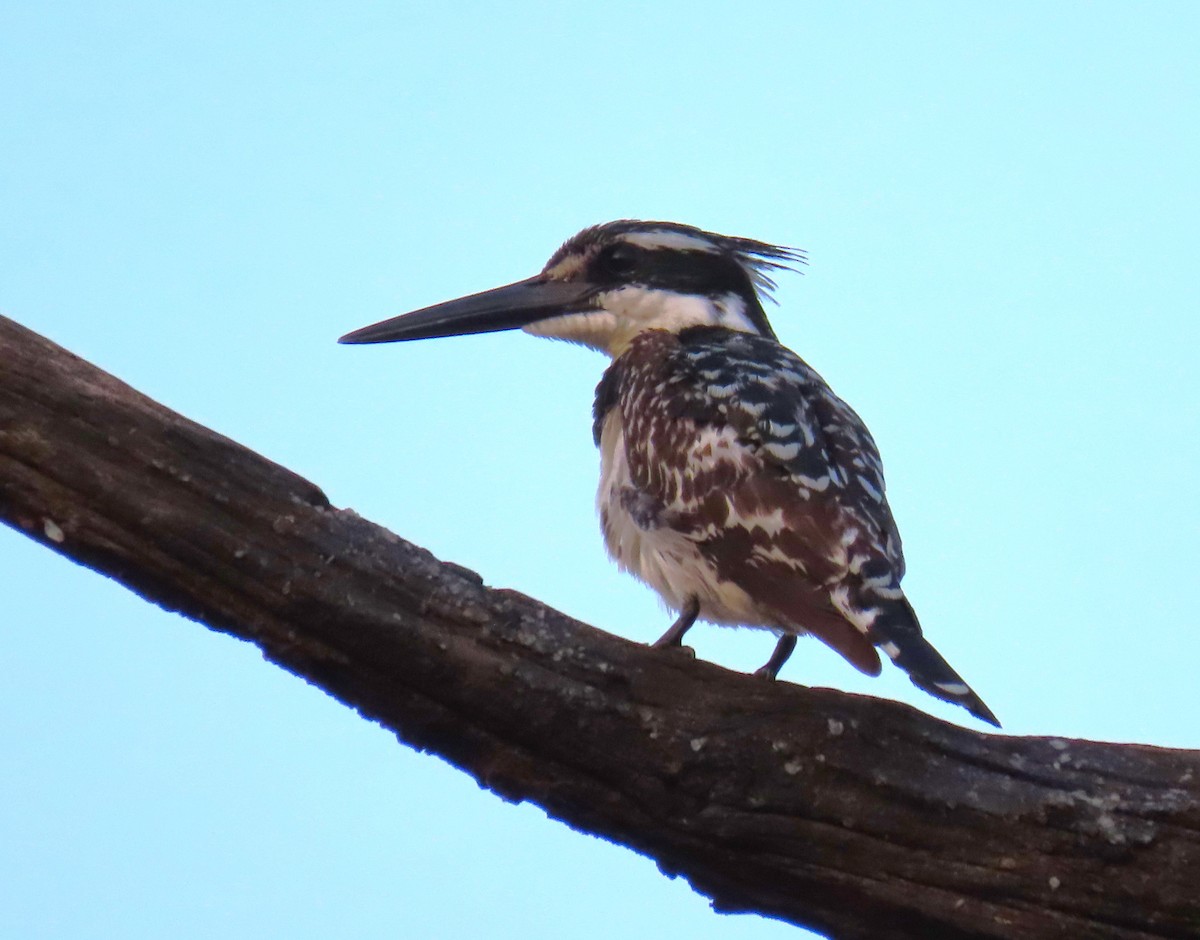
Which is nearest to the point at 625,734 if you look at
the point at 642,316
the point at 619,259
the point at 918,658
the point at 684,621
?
the point at 918,658

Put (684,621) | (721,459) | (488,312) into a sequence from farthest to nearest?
(488,312) → (684,621) → (721,459)

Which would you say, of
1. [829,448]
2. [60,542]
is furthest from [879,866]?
[60,542]

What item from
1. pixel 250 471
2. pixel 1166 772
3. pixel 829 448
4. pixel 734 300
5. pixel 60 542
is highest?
pixel 734 300

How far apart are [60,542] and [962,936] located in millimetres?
2134

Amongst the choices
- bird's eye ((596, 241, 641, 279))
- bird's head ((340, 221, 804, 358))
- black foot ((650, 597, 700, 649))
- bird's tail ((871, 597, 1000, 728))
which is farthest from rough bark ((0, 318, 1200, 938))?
bird's eye ((596, 241, 641, 279))

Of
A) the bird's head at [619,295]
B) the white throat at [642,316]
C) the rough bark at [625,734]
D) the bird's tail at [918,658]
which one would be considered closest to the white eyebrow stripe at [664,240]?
the bird's head at [619,295]

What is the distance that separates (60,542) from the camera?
3072 millimetres

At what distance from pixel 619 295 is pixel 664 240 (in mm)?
294

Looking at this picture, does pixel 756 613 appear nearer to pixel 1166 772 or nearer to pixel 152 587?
pixel 1166 772

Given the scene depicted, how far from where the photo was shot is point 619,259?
5.36 meters

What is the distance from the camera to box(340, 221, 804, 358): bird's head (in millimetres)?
5289

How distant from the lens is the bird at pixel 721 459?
3617 millimetres

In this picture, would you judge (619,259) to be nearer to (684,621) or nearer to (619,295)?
(619,295)

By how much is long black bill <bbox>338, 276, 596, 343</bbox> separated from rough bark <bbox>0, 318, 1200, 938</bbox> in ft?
7.55
